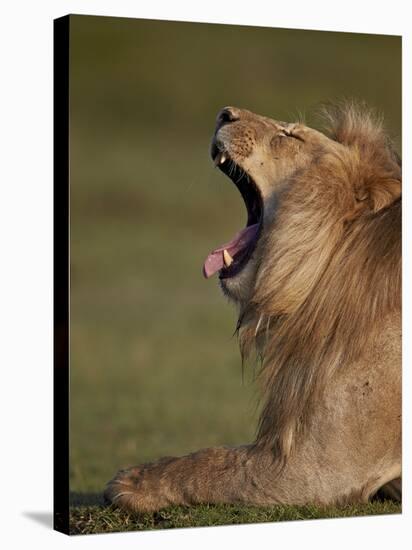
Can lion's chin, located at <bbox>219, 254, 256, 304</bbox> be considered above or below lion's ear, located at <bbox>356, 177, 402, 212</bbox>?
below

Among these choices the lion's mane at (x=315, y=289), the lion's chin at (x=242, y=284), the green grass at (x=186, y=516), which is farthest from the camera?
the lion's chin at (x=242, y=284)

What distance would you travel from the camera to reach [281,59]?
46.2 feet

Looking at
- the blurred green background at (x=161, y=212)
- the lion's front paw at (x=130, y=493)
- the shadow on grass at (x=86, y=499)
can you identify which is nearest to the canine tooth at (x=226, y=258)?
the blurred green background at (x=161, y=212)

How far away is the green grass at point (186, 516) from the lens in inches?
277

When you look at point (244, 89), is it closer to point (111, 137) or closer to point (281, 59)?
point (281, 59)

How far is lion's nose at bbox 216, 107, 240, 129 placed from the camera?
734 centimetres

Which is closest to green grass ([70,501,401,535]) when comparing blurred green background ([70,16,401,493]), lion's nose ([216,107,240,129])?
blurred green background ([70,16,401,493])

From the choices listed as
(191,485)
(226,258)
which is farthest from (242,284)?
(191,485)

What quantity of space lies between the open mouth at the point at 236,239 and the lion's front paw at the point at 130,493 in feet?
3.18

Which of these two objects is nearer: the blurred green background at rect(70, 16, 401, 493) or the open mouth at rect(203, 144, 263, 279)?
the open mouth at rect(203, 144, 263, 279)

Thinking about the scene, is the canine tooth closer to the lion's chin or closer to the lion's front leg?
the lion's chin

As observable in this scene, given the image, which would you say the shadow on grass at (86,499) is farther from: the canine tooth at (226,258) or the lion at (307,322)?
the canine tooth at (226,258)

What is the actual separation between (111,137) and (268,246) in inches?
532

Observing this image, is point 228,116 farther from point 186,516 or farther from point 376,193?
point 186,516
